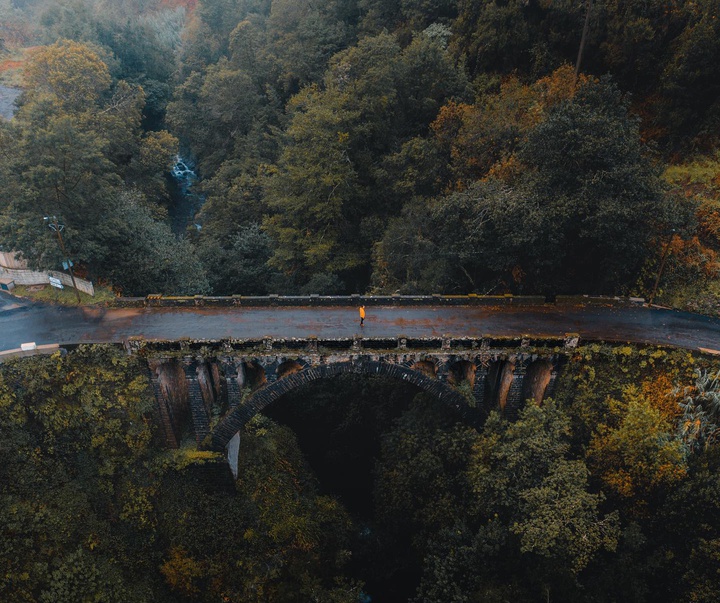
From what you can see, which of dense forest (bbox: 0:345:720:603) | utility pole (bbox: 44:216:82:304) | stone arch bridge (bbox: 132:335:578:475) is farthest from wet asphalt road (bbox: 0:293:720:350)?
dense forest (bbox: 0:345:720:603)

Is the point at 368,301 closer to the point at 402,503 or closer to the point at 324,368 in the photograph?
the point at 324,368

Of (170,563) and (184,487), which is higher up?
(184,487)

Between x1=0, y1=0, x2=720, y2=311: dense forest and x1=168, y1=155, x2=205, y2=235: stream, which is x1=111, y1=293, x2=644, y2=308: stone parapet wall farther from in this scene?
x1=168, y1=155, x2=205, y2=235: stream

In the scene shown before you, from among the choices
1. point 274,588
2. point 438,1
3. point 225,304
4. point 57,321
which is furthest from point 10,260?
point 438,1

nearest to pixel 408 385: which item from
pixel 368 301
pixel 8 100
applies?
pixel 368 301

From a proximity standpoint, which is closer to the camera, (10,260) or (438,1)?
(10,260)

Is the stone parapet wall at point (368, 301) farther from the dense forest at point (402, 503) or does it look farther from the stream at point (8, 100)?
the stream at point (8, 100)

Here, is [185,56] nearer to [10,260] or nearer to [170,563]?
[10,260]
